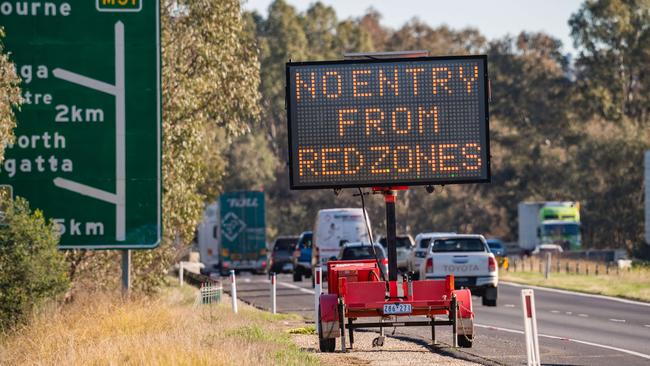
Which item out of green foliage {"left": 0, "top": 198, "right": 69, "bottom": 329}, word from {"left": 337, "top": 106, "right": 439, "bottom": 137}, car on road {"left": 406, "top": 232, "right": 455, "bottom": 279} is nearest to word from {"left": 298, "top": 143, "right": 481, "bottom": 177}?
word from {"left": 337, "top": 106, "right": 439, "bottom": 137}

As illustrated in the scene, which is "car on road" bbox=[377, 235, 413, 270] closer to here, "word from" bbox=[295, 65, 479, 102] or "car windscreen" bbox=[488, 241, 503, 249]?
"car windscreen" bbox=[488, 241, 503, 249]

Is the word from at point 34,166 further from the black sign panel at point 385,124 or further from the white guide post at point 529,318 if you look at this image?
the white guide post at point 529,318

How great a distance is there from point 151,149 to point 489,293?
13.4 meters

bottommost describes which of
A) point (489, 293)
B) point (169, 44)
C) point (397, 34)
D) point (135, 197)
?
point (489, 293)

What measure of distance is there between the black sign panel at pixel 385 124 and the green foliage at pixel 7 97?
15.2 feet

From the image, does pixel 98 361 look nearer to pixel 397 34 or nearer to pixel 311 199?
pixel 311 199

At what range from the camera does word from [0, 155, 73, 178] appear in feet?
71.1

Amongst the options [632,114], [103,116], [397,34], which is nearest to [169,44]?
[103,116]

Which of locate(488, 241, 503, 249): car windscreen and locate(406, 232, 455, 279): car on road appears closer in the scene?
locate(406, 232, 455, 279): car on road

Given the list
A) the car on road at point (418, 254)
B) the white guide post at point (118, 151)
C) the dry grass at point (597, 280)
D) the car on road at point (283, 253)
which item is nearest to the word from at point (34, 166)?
the white guide post at point (118, 151)

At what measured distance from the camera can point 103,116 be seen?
859 inches

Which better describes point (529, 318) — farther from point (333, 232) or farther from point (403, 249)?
point (403, 249)

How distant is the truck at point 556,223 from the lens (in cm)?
7731

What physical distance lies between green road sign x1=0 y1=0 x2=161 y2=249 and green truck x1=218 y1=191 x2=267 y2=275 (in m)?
39.8
